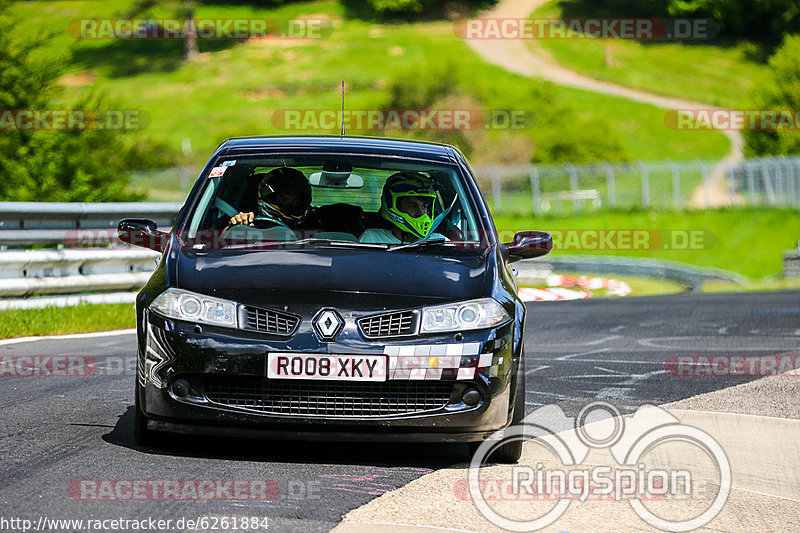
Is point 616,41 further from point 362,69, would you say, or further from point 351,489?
point 351,489

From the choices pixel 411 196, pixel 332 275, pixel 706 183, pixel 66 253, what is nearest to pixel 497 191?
pixel 706 183

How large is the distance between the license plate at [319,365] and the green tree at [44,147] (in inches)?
663

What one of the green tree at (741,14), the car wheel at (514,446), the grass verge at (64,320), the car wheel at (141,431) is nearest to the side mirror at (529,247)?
the car wheel at (514,446)

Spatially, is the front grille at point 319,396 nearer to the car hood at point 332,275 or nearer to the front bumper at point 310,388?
the front bumper at point 310,388

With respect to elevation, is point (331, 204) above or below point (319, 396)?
above

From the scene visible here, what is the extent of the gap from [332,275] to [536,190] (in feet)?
133

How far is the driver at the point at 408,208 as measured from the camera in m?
6.69

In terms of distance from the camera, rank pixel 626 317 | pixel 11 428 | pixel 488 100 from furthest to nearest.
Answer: pixel 488 100
pixel 626 317
pixel 11 428

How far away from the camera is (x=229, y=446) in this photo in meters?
6.00

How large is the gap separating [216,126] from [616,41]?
35966 mm

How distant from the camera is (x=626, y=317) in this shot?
15.0 metres

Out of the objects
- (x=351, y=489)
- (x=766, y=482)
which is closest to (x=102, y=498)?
(x=351, y=489)

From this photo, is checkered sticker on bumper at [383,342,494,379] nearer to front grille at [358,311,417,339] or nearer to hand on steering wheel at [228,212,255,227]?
front grille at [358,311,417,339]

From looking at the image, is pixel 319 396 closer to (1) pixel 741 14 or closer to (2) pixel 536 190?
(2) pixel 536 190
